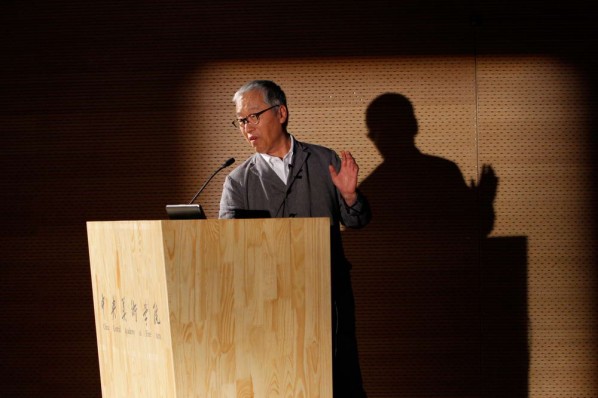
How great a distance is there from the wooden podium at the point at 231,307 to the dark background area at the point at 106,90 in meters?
1.46

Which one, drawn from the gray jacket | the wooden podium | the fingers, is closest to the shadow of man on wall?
the gray jacket

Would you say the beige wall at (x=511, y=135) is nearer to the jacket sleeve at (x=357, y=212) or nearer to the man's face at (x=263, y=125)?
the man's face at (x=263, y=125)

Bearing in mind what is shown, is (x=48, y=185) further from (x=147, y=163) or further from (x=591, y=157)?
(x=591, y=157)

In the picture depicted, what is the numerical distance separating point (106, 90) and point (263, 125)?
3.87 ft

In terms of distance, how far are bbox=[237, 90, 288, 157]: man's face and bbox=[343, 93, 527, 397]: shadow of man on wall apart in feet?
2.48

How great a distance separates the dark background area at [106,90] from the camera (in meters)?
2.81

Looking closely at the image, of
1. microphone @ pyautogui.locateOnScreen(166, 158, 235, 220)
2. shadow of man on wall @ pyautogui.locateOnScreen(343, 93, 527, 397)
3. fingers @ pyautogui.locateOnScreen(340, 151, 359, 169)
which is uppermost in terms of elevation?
fingers @ pyautogui.locateOnScreen(340, 151, 359, 169)

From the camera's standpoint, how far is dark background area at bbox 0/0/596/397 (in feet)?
9.23

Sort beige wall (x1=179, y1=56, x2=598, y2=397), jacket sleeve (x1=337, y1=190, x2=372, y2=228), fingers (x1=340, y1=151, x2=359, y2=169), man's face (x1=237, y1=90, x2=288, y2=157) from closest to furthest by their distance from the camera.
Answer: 1. fingers (x1=340, y1=151, x2=359, y2=169)
2. jacket sleeve (x1=337, y1=190, x2=372, y2=228)
3. man's face (x1=237, y1=90, x2=288, y2=157)
4. beige wall (x1=179, y1=56, x2=598, y2=397)

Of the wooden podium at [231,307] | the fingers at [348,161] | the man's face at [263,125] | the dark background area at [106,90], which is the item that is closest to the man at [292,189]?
the man's face at [263,125]

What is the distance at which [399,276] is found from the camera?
112 inches

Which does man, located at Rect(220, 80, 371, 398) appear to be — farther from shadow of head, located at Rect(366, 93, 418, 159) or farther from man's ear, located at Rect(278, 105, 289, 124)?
shadow of head, located at Rect(366, 93, 418, 159)

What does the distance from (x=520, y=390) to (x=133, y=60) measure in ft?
9.26

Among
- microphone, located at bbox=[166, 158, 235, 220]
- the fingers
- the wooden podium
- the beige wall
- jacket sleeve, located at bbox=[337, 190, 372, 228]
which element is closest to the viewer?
the wooden podium
